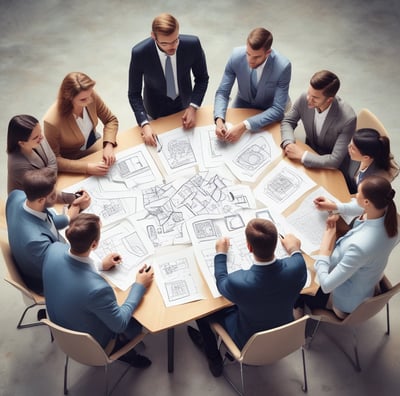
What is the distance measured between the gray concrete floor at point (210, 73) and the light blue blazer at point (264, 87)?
3.95 ft

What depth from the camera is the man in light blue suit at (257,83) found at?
10.9 ft

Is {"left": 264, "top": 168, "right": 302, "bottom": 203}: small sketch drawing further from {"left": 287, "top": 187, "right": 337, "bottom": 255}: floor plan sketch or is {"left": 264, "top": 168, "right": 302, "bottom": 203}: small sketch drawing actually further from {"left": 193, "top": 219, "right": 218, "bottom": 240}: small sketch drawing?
{"left": 193, "top": 219, "right": 218, "bottom": 240}: small sketch drawing

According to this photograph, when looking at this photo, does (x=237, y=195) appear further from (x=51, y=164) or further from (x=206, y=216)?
(x=51, y=164)

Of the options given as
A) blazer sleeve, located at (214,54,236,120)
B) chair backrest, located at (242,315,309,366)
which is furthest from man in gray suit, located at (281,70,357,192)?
chair backrest, located at (242,315,309,366)

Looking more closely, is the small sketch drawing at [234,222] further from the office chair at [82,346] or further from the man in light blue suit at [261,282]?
the office chair at [82,346]

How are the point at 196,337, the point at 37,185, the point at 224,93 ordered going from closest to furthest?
the point at 37,185, the point at 196,337, the point at 224,93

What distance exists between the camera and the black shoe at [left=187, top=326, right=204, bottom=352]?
3270 mm

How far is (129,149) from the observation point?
3330 mm

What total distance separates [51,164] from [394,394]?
8.78ft

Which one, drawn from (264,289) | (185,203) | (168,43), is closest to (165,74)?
(168,43)

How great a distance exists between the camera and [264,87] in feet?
11.7

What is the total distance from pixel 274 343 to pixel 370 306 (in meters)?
0.59

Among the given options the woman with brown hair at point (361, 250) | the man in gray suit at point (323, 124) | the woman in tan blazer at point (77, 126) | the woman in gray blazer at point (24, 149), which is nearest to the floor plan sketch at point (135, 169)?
the woman in tan blazer at point (77, 126)

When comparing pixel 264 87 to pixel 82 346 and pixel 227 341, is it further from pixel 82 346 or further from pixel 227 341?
pixel 82 346
